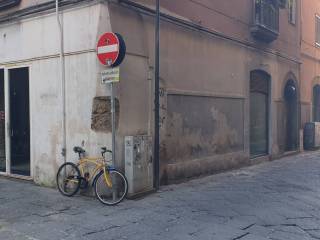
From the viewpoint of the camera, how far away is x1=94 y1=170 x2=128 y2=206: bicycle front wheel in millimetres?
7145

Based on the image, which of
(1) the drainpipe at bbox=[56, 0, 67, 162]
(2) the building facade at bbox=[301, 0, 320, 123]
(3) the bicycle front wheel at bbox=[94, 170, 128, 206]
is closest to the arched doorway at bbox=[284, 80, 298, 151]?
(2) the building facade at bbox=[301, 0, 320, 123]

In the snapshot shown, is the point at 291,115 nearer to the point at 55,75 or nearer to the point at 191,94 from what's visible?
the point at 191,94

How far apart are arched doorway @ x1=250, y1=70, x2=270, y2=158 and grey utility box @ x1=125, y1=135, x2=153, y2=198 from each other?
583cm

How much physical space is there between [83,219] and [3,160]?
14.2ft

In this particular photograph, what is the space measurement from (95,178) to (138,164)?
2.99 ft

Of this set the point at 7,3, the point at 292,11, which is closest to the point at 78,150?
the point at 7,3

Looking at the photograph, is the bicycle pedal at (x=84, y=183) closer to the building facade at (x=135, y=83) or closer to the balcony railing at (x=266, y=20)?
the building facade at (x=135, y=83)

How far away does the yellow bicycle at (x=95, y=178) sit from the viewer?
7.19m

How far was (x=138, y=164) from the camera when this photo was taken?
7.67 m

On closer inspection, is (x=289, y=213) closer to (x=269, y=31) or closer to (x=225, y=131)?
(x=225, y=131)

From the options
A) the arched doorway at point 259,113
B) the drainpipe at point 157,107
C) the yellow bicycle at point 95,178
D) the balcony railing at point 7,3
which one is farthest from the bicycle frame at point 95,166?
the arched doorway at point 259,113

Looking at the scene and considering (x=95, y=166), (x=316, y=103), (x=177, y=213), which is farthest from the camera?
(x=316, y=103)

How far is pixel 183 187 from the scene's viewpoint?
28.7ft

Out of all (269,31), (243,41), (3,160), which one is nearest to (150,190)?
(3,160)
